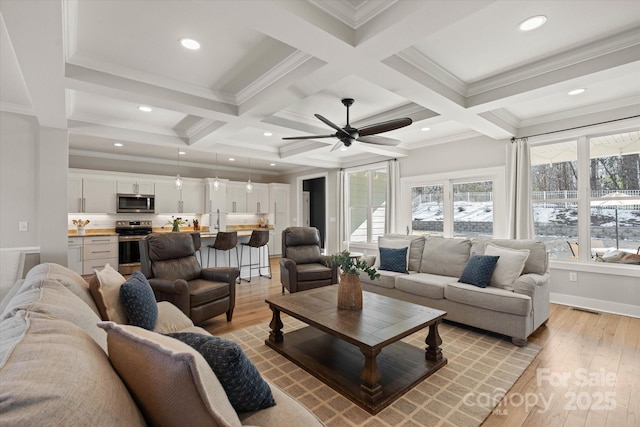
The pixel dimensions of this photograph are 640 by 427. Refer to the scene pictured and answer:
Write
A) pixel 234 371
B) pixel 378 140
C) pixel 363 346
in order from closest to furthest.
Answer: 1. pixel 234 371
2. pixel 363 346
3. pixel 378 140

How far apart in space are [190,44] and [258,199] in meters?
6.62

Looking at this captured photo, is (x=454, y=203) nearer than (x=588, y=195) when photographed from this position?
No

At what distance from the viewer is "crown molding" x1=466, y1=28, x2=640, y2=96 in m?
2.45

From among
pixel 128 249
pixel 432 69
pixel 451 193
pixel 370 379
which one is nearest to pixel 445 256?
pixel 451 193

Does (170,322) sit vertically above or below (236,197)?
below

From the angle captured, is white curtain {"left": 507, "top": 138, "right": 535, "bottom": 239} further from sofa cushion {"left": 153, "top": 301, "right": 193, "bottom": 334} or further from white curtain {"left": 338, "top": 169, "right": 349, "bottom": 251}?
sofa cushion {"left": 153, "top": 301, "right": 193, "bottom": 334}

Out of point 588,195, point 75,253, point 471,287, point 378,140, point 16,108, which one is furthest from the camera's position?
point 75,253

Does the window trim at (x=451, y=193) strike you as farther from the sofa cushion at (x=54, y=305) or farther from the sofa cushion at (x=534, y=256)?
the sofa cushion at (x=54, y=305)

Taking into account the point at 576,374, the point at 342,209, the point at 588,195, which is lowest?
the point at 576,374

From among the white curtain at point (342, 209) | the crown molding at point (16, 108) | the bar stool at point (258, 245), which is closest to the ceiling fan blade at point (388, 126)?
the bar stool at point (258, 245)

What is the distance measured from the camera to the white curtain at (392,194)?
618 centimetres

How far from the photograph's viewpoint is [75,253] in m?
6.00

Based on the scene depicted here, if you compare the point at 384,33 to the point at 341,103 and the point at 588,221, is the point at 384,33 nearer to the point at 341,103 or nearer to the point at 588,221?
the point at 341,103

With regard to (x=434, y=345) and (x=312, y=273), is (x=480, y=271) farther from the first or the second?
(x=312, y=273)
